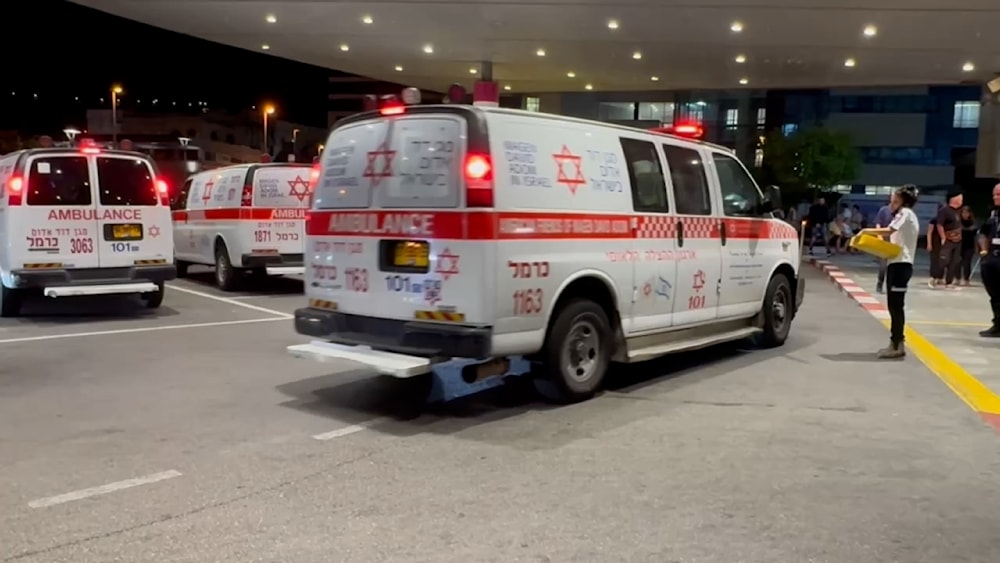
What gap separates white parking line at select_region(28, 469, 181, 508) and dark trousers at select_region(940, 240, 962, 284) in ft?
48.6

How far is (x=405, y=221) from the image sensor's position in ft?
20.2

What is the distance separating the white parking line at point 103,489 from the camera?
14.5 ft

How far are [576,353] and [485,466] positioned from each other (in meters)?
1.81

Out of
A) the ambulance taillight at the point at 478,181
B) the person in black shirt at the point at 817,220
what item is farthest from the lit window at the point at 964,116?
the ambulance taillight at the point at 478,181

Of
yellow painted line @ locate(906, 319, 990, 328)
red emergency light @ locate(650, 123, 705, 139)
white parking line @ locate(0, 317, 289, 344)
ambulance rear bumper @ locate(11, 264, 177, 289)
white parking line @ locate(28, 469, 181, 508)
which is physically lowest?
white parking line @ locate(28, 469, 181, 508)

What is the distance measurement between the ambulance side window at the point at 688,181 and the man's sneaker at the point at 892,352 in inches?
96.5

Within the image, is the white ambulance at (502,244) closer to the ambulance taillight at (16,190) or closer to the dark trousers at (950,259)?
the ambulance taillight at (16,190)

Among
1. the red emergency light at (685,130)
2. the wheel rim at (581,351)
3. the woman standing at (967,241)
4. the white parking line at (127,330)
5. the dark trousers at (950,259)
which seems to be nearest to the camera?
the wheel rim at (581,351)

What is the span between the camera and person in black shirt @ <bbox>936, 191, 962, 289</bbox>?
1538cm

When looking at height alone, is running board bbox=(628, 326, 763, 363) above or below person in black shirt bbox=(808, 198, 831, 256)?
below

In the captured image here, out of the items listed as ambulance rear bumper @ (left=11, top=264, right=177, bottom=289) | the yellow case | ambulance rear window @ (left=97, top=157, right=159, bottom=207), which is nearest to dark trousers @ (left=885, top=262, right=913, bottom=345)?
the yellow case

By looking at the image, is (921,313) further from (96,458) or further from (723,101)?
(723,101)

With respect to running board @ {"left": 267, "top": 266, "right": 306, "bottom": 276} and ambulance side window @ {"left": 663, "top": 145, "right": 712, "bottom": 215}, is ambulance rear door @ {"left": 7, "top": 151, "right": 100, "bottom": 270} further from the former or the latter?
ambulance side window @ {"left": 663, "top": 145, "right": 712, "bottom": 215}

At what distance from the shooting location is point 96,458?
5.16 meters
